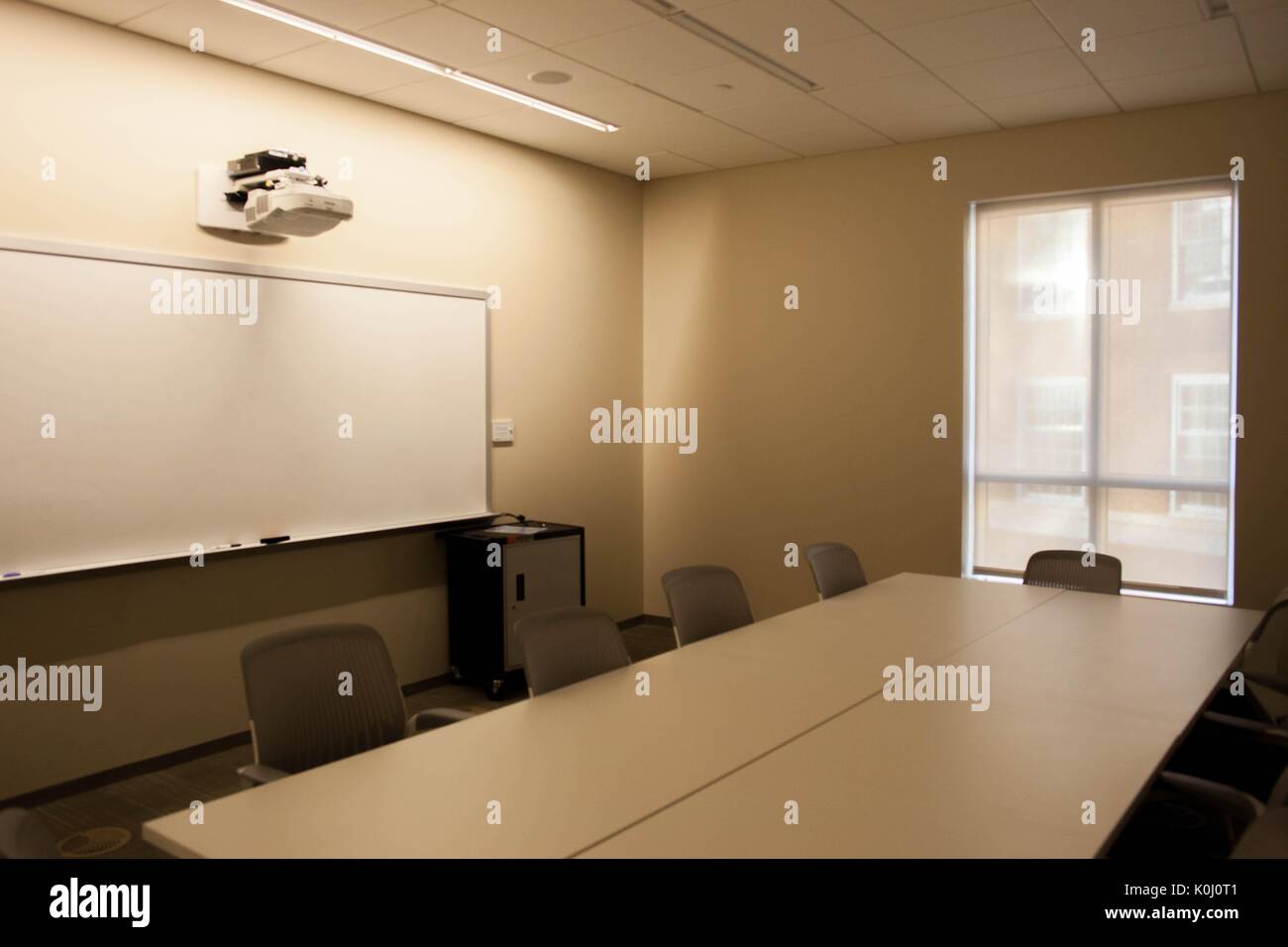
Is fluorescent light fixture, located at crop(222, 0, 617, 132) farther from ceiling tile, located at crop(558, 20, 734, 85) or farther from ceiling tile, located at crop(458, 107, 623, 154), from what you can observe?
ceiling tile, located at crop(558, 20, 734, 85)

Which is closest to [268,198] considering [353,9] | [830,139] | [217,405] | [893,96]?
[353,9]

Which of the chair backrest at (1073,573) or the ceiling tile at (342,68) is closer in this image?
the ceiling tile at (342,68)

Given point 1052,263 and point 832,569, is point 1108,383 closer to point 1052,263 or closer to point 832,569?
point 1052,263

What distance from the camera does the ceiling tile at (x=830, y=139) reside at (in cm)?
586

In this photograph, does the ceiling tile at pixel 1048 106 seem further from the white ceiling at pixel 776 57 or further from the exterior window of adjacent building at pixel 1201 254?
the exterior window of adjacent building at pixel 1201 254

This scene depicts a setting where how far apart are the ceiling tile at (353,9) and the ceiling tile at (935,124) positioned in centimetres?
284

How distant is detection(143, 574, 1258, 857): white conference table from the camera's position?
2010mm

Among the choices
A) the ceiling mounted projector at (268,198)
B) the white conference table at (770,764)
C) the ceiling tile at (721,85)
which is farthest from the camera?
the ceiling tile at (721,85)

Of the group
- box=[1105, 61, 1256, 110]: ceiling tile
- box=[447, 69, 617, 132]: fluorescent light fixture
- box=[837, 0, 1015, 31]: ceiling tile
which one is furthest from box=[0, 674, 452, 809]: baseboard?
box=[1105, 61, 1256, 110]: ceiling tile

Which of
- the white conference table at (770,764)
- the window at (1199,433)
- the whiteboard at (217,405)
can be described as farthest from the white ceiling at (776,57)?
the white conference table at (770,764)
